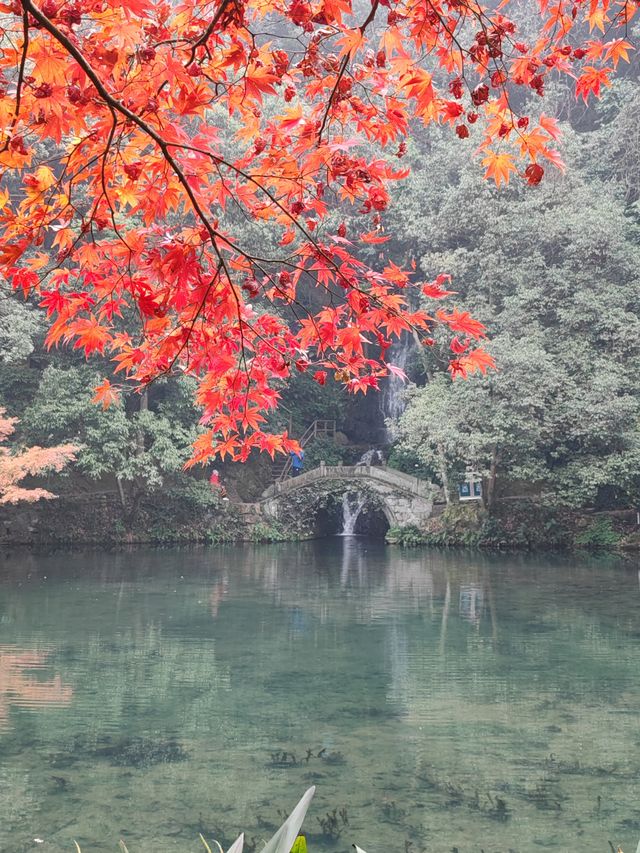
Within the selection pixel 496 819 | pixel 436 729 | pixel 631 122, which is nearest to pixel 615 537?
pixel 631 122

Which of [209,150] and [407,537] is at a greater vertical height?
[209,150]

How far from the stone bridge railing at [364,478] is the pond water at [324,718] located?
791cm

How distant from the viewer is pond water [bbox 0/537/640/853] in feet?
13.7

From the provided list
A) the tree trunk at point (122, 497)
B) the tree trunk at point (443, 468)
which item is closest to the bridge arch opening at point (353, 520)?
the tree trunk at point (443, 468)

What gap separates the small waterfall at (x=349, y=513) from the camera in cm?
2378

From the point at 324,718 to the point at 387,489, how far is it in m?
14.3

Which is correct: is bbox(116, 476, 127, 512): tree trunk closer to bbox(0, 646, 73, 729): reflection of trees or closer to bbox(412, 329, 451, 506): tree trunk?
bbox(412, 329, 451, 506): tree trunk

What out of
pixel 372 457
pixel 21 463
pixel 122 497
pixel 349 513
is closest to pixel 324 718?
pixel 21 463

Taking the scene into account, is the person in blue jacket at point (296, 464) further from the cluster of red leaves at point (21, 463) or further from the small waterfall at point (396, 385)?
the cluster of red leaves at point (21, 463)

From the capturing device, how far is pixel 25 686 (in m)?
6.54

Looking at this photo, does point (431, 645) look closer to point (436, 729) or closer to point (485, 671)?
point (485, 671)

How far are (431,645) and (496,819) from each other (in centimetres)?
419

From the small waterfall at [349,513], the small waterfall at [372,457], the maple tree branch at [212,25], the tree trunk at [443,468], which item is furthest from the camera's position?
the small waterfall at [349,513]

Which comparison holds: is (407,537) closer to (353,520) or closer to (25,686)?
(353,520)
